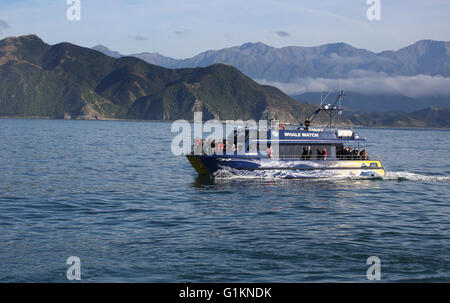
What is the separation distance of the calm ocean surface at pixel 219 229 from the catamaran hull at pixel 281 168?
3.04 ft

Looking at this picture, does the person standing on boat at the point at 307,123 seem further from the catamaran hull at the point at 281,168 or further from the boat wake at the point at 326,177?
the boat wake at the point at 326,177

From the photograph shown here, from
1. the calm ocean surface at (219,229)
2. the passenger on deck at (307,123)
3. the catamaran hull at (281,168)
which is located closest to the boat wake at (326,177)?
the catamaran hull at (281,168)

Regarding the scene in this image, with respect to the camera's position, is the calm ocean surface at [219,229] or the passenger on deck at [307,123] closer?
the calm ocean surface at [219,229]

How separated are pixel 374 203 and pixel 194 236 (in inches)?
551

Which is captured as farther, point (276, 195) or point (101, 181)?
point (101, 181)

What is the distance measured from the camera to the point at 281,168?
35.6 metres

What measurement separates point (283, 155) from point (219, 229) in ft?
57.8

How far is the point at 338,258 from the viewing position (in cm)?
1573

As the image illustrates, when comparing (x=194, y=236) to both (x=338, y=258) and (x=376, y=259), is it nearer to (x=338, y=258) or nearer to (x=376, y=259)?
(x=338, y=258)

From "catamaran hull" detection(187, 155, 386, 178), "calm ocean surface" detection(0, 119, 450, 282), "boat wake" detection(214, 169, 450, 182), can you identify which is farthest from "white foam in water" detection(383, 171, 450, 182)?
"calm ocean surface" detection(0, 119, 450, 282)

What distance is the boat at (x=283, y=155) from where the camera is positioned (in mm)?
34906

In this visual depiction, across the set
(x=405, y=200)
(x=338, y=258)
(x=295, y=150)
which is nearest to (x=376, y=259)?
(x=338, y=258)

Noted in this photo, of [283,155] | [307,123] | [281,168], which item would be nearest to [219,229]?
[281,168]

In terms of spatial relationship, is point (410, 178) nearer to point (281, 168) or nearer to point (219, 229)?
point (281, 168)
